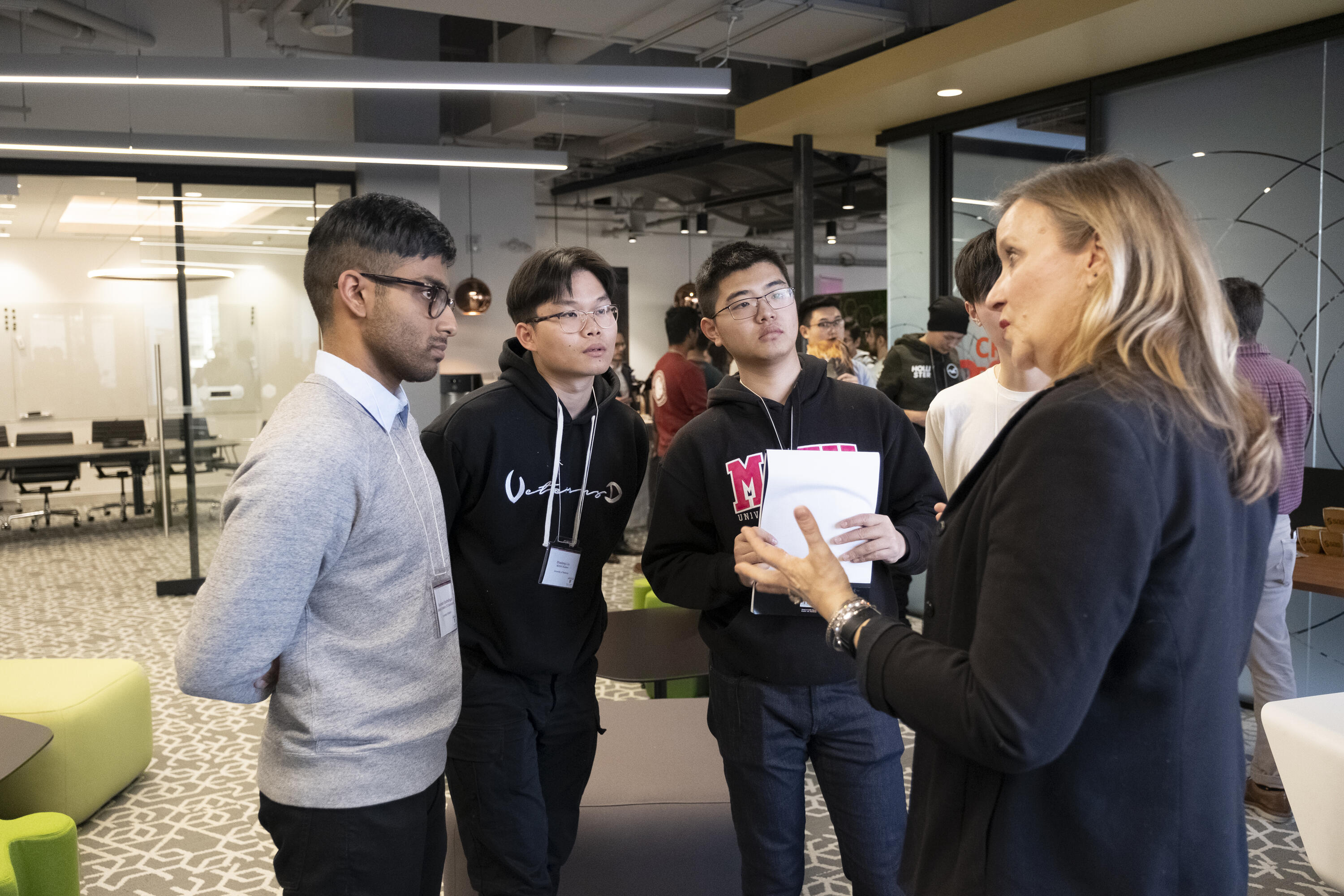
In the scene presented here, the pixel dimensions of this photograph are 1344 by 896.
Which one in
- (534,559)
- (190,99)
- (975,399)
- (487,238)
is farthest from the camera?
(487,238)

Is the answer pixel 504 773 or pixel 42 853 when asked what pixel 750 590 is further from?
pixel 42 853

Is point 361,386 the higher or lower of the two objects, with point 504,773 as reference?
higher

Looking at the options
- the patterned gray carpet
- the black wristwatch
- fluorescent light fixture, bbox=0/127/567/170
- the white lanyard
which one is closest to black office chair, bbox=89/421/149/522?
the patterned gray carpet

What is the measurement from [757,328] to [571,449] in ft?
1.59

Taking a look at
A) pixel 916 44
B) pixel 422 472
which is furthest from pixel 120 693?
pixel 916 44

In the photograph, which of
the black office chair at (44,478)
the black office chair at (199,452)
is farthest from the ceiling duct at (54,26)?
the black office chair at (44,478)

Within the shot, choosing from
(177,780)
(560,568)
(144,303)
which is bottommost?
(177,780)

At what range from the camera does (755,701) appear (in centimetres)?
195

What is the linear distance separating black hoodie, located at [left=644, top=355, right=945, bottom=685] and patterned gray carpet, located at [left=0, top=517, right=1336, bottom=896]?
4.42 ft

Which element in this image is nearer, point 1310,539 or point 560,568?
point 560,568

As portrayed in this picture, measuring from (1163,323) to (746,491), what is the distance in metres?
1.08

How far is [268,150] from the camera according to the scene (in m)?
6.85

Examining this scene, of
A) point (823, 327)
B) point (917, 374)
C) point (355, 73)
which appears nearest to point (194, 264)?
point (355, 73)

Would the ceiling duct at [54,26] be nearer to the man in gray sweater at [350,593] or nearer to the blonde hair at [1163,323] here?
the man in gray sweater at [350,593]
